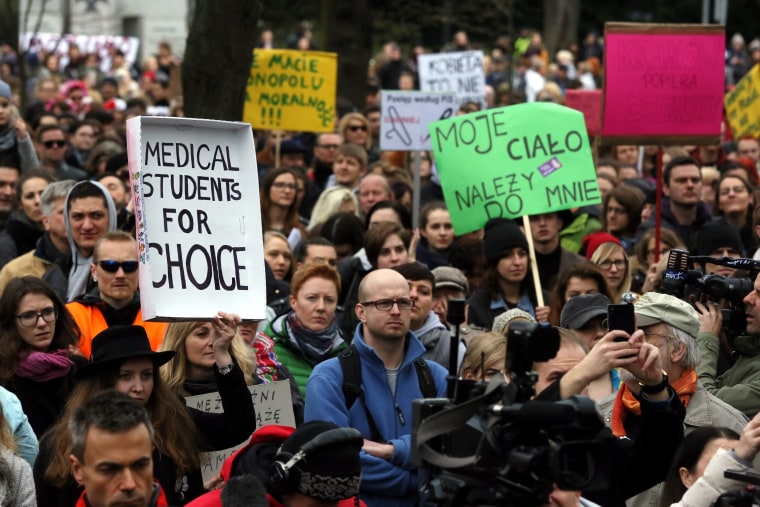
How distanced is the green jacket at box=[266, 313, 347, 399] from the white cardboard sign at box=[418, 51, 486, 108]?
11.3 m

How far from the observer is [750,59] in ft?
111

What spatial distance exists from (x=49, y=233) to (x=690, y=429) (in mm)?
4459

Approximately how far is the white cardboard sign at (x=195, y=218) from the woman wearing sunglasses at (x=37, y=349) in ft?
2.86

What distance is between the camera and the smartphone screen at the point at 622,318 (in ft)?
16.9

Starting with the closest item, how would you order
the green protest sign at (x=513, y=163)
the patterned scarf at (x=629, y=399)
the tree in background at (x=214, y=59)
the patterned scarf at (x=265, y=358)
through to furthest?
1. the patterned scarf at (x=629, y=399)
2. the patterned scarf at (x=265, y=358)
3. the green protest sign at (x=513, y=163)
4. the tree in background at (x=214, y=59)

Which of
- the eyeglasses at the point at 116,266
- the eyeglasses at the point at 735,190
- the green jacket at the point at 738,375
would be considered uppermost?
the eyeglasses at the point at 735,190

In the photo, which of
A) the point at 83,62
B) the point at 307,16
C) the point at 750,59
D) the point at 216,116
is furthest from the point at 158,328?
the point at 307,16

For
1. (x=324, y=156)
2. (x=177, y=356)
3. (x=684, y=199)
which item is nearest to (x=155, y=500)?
(x=177, y=356)

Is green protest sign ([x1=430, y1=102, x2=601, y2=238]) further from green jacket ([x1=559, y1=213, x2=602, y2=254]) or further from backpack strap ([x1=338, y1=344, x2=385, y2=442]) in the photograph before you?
backpack strap ([x1=338, y1=344, x2=385, y2=442])

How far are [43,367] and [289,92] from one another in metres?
7.85

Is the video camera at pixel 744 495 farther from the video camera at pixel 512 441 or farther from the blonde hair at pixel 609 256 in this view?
the blonde hair at pixel 609 256

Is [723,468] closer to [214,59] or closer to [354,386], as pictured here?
[354,386]

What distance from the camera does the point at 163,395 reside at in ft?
20.0

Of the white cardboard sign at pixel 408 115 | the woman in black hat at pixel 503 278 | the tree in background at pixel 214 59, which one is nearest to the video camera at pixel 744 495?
the woman in black hat at pixel 503 278
